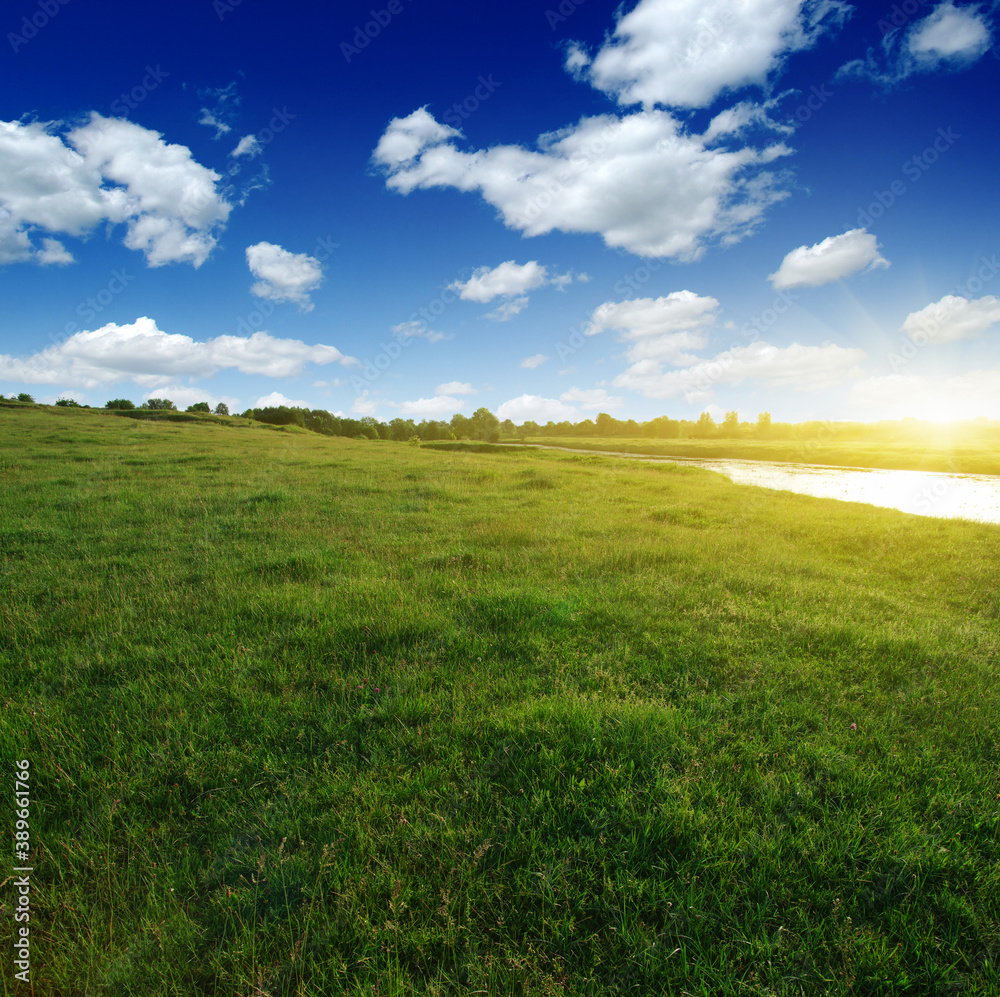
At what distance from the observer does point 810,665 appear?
4895mm

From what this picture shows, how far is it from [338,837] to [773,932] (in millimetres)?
2515

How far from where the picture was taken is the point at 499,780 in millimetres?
3350

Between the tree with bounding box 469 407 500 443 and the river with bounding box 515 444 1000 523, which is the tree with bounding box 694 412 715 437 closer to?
the tree with bounding box 469 407 500 443

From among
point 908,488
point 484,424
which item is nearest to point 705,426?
point 484,424

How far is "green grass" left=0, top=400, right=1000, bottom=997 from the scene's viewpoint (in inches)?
91.7

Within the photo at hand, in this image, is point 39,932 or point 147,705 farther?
point 147,705

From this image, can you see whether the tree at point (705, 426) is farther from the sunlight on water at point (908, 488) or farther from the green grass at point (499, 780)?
the green grass at point (499, 780)

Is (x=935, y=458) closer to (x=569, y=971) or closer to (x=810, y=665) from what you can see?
(x=810, y=665)

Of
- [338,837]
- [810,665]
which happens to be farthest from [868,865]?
[338,837]

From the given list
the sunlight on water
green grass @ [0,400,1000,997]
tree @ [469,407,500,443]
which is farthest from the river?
tree @ [469,407,500,443]

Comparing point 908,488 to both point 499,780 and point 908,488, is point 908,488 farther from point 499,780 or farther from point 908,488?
point 499,780

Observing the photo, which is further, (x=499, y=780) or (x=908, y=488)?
(x=908, y=488)

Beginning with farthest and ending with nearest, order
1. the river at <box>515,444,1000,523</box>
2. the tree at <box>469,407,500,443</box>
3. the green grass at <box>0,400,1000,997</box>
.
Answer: the tree at <box>469,407,500,443</box> → the river at <box>515,444,1000,523</box> → the green grass at <box>0,400,1000,997</box>

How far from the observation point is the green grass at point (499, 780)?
233 cm
